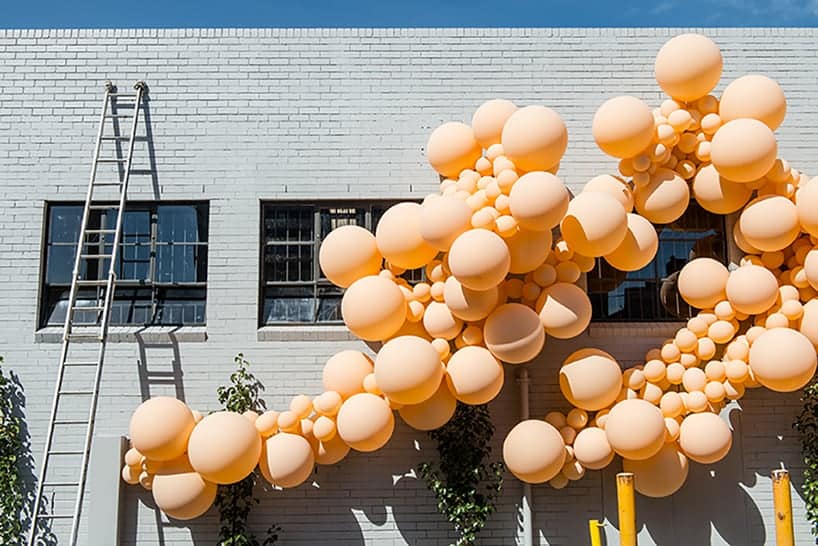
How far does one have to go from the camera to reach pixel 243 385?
719 centimetres

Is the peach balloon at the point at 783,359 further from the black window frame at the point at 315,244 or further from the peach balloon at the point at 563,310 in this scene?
the black window frame at the point at 315,244

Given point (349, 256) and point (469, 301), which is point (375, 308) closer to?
point (349, 256)

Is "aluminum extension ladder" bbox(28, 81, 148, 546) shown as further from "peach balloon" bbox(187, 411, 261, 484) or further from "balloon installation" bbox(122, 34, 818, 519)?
"peach balloon" bbox(187, 411, 261, 484)

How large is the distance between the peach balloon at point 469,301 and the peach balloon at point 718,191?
210 cm

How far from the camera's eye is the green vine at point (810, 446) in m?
7.12

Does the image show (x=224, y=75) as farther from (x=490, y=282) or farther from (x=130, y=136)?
(x=490, y=282)

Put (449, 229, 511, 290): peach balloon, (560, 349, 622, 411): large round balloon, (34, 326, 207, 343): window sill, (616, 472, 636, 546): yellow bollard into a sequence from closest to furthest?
(616, 472, 636, 546): yellow bollard
(449, 229, 511, 290): peach balloon
(560, 349, 622, 411): large round balloon
(34, 326, 207, 343): window sill

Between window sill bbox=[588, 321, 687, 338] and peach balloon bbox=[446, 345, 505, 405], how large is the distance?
139 cm

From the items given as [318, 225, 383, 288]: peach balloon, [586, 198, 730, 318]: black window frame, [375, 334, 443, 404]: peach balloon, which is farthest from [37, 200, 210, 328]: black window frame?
[586, 198, 730, 318]: black window frame

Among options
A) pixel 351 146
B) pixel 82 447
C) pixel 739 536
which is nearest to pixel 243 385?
pixel 82 447

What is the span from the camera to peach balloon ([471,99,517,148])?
6.80 metres

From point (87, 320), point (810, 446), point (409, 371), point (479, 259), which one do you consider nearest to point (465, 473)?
point (409, 371)

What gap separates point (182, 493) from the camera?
6.37 metres

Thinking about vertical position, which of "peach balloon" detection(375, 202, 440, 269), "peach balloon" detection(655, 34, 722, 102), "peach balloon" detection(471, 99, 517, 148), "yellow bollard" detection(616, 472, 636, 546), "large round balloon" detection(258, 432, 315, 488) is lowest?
"yellow bollard" detection(616, 472, 636, 546)
